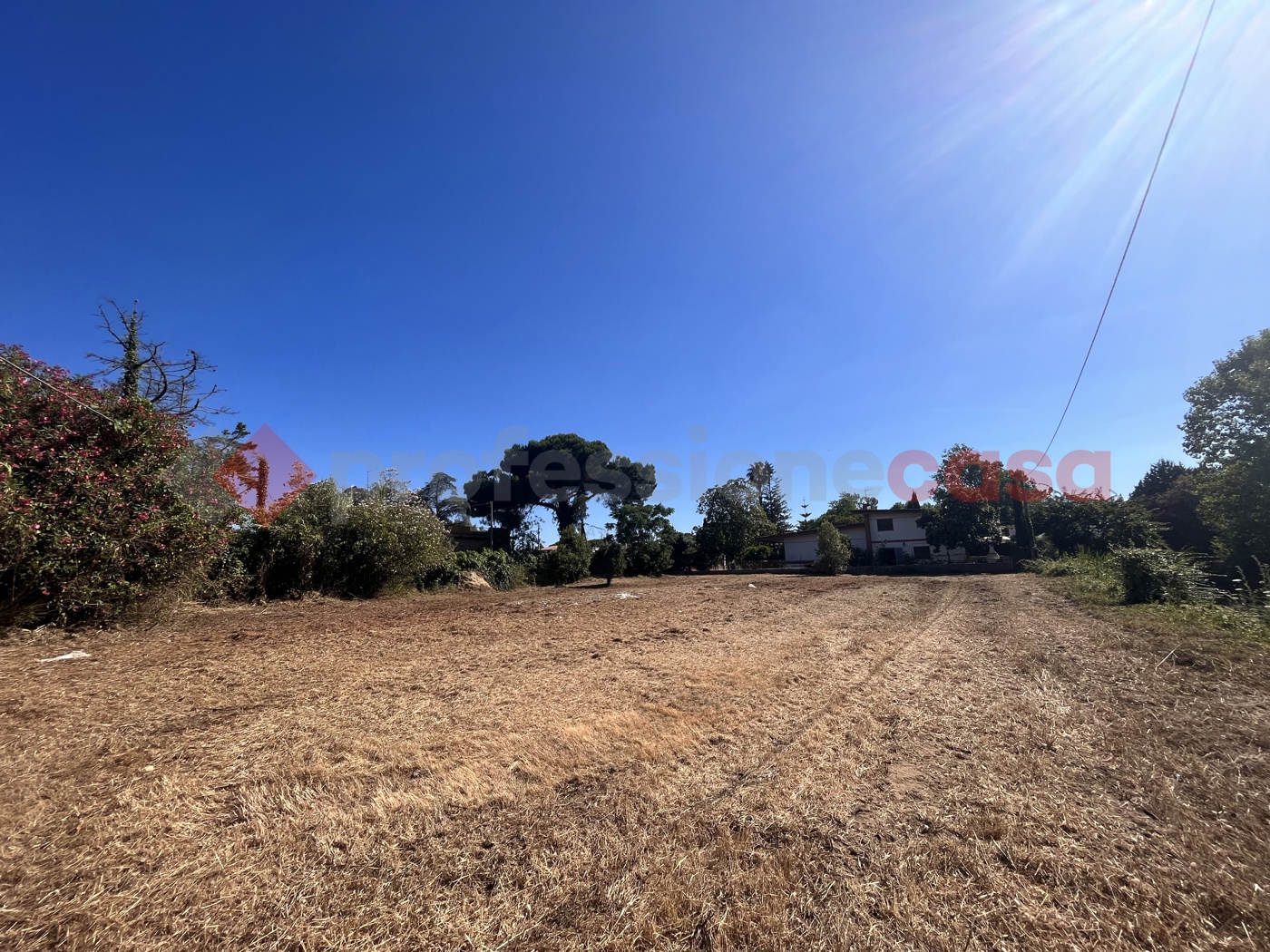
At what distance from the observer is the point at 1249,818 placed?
2.28 meters

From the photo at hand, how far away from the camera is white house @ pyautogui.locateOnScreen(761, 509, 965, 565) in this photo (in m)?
33.0

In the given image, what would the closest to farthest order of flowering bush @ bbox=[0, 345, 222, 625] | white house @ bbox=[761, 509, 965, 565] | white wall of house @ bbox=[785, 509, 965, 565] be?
flowering bush @ bbox=[0, 345, 222, 625] < white house @ bbox=[761, 509, 965, 565] < white wall of house @ bbox=[785, 509, 965, 565]

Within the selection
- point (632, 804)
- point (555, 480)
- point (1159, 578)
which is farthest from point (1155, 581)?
point (555, 480)

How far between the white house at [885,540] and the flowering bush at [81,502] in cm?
3253

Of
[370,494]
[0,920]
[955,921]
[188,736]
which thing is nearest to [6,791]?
[188,736]

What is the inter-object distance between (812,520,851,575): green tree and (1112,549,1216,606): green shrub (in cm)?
1232

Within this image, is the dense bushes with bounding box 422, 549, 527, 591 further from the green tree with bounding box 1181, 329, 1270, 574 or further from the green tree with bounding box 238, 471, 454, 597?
the green tree with bounding box 1181, 329, 1270, 574

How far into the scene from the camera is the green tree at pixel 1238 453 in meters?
12.2

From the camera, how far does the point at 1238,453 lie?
13.2 meters

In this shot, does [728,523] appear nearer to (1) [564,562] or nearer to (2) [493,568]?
(1) [564,562]

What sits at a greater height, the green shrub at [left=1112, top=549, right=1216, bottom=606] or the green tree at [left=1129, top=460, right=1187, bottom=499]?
the green tree at [left=1129, top=460, right=1187, bottom=499]

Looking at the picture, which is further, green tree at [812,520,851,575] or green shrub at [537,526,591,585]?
green tree at [812,520,851,575]

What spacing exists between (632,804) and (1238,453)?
792 inches

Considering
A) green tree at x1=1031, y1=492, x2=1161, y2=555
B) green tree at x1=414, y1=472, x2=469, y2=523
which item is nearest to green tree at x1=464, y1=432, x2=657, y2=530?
green tree at x1=414, y1=472, x2=469, y2=523
